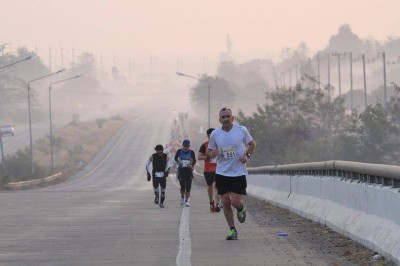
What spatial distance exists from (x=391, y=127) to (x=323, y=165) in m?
66.7

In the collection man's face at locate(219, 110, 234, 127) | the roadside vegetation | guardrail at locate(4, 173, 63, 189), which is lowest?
guardrail at locate(4, 173, 63, 189)

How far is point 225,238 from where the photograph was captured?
17.2 meters

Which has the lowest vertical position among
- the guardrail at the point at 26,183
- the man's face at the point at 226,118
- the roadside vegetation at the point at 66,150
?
the guardrail at the point at 26,183

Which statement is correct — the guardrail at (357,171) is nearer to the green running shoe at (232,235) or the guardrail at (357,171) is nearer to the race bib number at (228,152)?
the race bib number at (228,152)

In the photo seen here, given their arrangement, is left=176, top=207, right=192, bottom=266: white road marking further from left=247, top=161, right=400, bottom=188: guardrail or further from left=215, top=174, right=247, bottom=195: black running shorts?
left=247, top=161, right=400, bottom=188: guardrail

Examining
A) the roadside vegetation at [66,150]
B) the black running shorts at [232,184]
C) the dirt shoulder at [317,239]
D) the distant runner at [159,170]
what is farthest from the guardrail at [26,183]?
the black running shorts at [232,184]

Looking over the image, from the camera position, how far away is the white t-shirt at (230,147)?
55.8 feet

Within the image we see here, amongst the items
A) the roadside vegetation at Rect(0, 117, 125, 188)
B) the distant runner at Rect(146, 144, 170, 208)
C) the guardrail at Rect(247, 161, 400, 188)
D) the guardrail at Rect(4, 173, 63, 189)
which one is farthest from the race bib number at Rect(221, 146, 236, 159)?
the roadside vegetation at Rect(0, 117, 125, 188)

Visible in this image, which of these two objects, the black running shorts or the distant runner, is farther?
the distant runner

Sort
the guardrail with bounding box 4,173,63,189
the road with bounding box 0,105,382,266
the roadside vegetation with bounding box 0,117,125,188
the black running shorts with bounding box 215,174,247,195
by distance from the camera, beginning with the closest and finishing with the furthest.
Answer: the road with bounding box 0,105,382,266, the black running shorts with bounding box 215,174,247,195, the guardrail with bounding box 4,173,63,189, the roadside vegetation with bounding box 0,117,125,188

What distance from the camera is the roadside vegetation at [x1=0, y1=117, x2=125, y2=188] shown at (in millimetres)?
90062

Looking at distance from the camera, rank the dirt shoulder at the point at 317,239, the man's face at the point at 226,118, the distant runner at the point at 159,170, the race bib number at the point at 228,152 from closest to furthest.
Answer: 1. the dirt shoulder at the point at 317,239
2. the man's face at the point at 226,118
3. the race bib number at the point at 228,152
4. the distant runner at the point at 159,170

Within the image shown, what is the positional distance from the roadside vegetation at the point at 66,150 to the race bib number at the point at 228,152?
6218cm

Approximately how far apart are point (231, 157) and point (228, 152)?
91 millimetres
